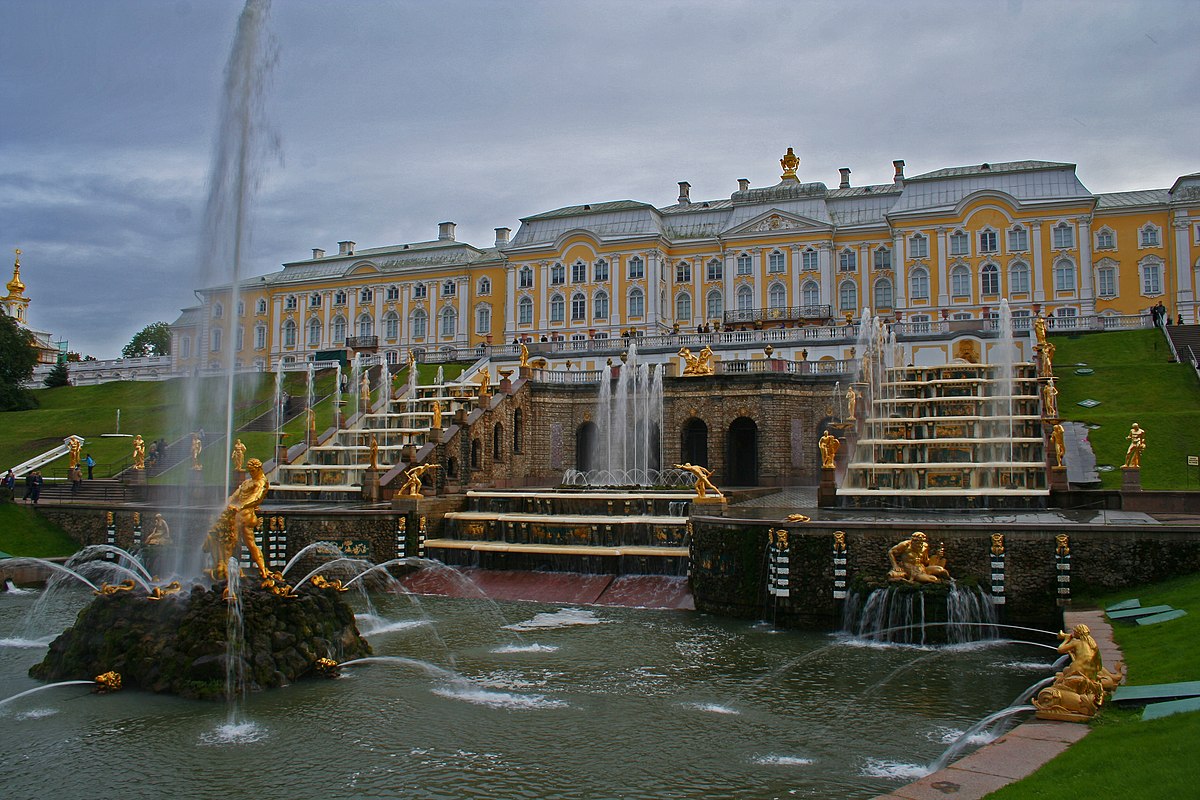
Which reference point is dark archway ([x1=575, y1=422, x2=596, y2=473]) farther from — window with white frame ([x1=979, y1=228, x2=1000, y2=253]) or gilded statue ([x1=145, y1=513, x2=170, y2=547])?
window with white frame ([x1=979, y1=228, x2=1000, y2=253])

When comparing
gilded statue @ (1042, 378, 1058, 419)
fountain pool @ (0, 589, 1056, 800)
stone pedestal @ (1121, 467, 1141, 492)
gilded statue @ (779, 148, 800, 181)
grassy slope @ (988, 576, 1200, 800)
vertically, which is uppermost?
gilded statue @ (779, 148, 800, 181)

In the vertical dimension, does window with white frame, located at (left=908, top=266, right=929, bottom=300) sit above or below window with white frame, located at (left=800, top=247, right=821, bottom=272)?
below

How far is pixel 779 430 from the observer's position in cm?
3878

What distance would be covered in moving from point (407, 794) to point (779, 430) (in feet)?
99.1

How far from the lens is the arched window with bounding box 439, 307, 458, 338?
246ft

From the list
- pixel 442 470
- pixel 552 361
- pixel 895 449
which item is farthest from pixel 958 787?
pixel 552 361

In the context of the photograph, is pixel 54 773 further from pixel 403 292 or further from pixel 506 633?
pixel 403 292

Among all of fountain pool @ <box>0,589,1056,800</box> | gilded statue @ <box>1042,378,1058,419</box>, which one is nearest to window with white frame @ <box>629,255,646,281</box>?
gilded statue @ <box>1042,378,1058,419</box>

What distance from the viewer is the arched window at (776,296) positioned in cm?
6438

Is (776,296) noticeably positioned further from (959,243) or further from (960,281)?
(959,243)

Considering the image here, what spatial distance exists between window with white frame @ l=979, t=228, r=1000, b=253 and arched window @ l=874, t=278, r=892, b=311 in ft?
20.3

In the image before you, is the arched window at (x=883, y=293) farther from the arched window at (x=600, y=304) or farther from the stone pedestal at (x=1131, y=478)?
the stone pedestal at (x=1131, y=478)

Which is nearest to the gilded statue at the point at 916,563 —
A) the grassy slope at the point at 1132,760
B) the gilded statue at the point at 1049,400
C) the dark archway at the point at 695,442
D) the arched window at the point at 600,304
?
the grassy slope at the point at 1132,760

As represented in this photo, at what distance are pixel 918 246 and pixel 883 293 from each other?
3883 millimetres
